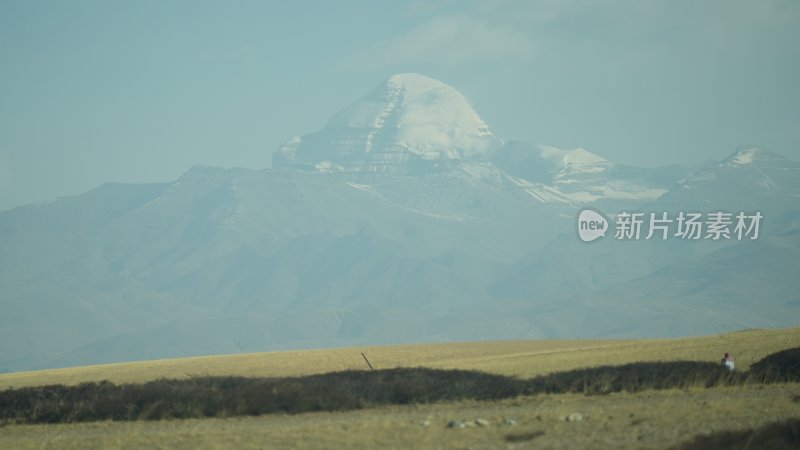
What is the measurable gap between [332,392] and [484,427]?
37.0ft

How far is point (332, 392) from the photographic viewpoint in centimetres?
4053

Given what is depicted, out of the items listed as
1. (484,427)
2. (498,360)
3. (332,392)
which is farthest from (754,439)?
(498,360)

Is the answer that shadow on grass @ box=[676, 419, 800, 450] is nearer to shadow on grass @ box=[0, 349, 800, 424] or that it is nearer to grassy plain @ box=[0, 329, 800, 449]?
grassy plain @ box=[0, 329, 800, 449]

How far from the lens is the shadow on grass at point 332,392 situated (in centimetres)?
3919

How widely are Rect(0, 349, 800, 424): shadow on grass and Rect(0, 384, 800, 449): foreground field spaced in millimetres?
1314

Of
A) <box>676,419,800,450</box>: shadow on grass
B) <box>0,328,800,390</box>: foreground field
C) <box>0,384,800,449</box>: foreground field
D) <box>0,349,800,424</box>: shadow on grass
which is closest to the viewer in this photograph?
<box>676,419,800,450</box>: shadow on grass

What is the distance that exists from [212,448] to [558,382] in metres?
16.7

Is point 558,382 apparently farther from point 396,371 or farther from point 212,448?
point 212,448

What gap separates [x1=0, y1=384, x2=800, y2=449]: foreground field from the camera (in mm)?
27969

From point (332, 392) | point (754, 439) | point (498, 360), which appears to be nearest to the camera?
point (754, 439)

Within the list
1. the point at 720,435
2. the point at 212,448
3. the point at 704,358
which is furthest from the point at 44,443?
the point at 704,358

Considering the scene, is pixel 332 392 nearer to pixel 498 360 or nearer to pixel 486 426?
pixel 486 426

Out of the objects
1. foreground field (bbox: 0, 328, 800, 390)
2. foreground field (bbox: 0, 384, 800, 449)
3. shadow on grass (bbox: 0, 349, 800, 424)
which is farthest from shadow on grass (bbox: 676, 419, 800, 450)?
foreground field (bbox: 0, 328, 800, 390)

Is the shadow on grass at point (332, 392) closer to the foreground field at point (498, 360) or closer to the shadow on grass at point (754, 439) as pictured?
the foreground field at point (498, 360)
